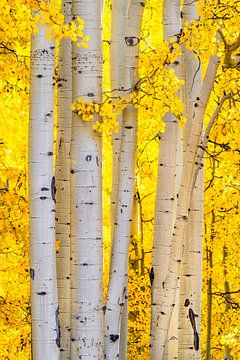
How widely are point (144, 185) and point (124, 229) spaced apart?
41.4ft

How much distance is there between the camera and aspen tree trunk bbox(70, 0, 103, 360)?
596 centimetres

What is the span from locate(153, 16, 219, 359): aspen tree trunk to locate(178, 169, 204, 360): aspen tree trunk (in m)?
0.62

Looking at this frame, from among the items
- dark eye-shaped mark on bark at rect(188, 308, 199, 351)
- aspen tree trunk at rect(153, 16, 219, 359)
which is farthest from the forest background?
dark eye-shaped mark on bark at rect(188, 308, 199, 351)

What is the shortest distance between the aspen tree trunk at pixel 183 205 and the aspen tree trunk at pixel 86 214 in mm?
1190

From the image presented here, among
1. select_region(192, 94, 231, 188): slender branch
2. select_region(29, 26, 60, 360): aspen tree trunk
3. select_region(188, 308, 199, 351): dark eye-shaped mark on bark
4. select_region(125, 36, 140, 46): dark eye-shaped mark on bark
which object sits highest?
select_region(125, 36, 140, 46): dark eye-shaped mark on bark

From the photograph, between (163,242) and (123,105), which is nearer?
(123,105)

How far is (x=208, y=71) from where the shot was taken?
7215 mm

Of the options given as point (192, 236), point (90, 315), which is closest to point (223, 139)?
point (192, 236)

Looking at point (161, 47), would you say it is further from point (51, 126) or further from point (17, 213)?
point (17, 213)

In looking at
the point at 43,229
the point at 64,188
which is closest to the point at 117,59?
the point at 64,188

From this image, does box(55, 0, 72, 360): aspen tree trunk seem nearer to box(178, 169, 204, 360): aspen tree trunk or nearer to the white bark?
the white bark

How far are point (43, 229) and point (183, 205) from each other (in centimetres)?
199

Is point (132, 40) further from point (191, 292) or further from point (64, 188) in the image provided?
point (191, 292)

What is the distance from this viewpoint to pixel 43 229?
18.5 feet
